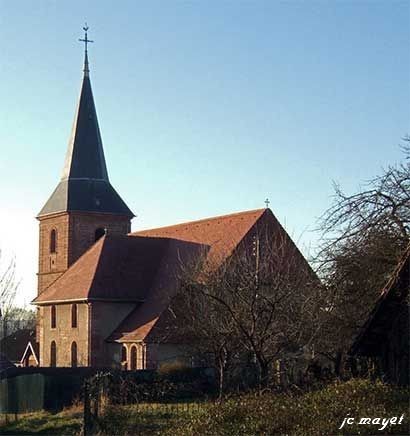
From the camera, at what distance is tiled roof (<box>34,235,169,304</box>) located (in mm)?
50562

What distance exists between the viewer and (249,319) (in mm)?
22922

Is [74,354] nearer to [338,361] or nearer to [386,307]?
[338,361]

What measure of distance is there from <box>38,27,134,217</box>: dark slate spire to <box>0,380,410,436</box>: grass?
42.9m

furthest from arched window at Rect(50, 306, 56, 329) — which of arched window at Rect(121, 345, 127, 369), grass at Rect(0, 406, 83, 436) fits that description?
grass at Rect(0, 406, 83, 436)

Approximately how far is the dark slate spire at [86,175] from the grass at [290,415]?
42888 mm

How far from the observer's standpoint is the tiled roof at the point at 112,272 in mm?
50562

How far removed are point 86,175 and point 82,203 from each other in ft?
6.41

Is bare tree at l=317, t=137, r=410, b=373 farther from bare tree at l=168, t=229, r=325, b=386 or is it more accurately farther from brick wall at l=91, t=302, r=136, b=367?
brick wall at l=91, t=302, r=136, b=367

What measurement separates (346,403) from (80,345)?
128 ft

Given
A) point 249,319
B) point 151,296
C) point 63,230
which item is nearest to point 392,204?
point 249,319

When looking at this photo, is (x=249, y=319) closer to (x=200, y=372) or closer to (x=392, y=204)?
(x=392, y=204)

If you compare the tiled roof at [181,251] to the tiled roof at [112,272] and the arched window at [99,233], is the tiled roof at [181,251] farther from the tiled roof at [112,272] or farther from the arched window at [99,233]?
the arched window at [99,233]

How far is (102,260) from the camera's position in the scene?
52.6 meters

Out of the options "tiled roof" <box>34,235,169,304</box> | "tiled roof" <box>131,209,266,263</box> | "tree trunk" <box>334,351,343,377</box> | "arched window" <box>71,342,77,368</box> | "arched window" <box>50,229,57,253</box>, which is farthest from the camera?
"arched window" <box>50,229,57,253</box>
